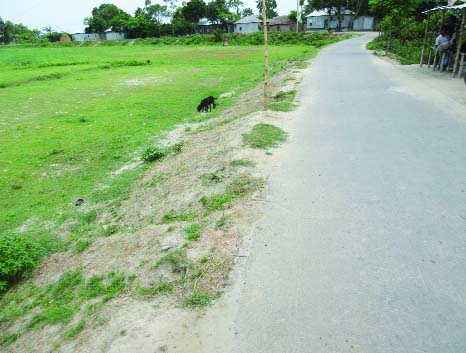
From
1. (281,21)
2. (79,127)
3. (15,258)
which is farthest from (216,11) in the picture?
(15,258)

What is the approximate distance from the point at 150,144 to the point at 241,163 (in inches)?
215

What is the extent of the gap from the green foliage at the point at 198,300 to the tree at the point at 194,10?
93.3 metres

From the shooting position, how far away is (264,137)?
28.3 ft

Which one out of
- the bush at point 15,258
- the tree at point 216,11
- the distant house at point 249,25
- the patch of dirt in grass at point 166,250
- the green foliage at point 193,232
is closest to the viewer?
the patch of dirt in grass at point 166,250

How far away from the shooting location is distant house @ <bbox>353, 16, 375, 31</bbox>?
72062mm

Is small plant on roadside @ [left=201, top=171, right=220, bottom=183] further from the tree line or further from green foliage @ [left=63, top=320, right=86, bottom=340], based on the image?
the tree line

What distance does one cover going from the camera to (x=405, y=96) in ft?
41.7

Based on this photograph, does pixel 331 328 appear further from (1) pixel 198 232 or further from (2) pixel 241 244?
(1) pixel 198 232

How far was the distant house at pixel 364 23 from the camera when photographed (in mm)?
72062

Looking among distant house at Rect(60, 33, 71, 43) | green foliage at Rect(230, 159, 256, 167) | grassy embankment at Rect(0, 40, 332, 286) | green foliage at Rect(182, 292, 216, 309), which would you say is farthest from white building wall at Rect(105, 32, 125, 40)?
green foliage at Rect(182, 292, 216, 309)

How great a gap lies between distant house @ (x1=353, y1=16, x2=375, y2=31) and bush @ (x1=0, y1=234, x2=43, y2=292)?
77.4m

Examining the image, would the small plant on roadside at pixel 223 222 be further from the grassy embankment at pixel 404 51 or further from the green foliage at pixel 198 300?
the grassy embankment at pixel 404 51

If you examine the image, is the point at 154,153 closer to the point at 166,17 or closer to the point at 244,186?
the point at 244,186

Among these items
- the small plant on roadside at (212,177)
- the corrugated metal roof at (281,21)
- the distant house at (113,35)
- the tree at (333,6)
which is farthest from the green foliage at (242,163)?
the distant house at (113,35)
